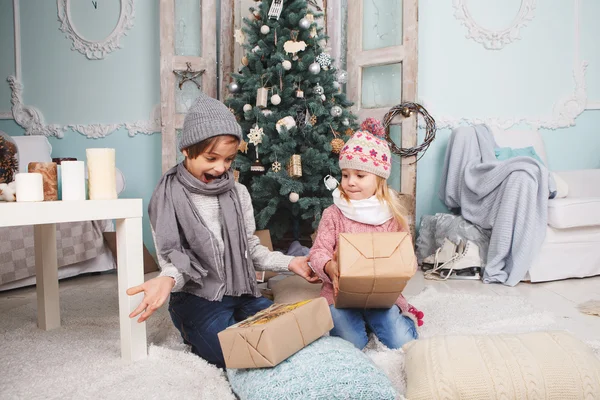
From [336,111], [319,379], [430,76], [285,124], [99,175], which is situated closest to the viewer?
[319,379]

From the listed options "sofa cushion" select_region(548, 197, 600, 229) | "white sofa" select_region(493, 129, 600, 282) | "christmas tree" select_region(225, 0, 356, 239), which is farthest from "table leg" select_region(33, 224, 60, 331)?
"sofa cushion" select_region(548, 197, 600, 229)

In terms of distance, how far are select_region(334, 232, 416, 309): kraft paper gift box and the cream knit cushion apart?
209 mm

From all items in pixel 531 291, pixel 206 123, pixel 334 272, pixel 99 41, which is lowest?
pixel 531 291

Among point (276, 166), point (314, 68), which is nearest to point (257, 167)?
point (276, 166)

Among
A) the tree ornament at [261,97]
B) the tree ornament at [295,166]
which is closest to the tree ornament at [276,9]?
the tree ornament at [261,97]

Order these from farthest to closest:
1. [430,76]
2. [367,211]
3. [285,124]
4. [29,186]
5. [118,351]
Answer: [430,76]
[285,124]
[367,211]
[118,351]
[29,186]

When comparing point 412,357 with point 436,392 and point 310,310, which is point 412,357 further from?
point 310,310

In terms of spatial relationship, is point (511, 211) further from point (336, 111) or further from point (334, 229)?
point (334, 229)

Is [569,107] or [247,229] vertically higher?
[569,107]

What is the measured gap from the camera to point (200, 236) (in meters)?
1.47

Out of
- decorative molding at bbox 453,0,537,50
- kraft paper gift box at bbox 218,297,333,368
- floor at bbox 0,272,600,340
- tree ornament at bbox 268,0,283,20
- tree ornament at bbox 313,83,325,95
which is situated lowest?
floor at bbox 0,272,600,340

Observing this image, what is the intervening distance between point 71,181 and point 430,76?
121 inches

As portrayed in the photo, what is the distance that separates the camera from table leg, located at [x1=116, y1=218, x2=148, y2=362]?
Result: 1326mm

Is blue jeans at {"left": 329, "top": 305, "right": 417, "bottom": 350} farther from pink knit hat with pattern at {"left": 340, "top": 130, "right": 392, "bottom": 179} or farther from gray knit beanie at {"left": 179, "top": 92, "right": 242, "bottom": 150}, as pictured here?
gray knit beanie at {"left": 179, "top": 92, "right": 242, "bottom": 150}
